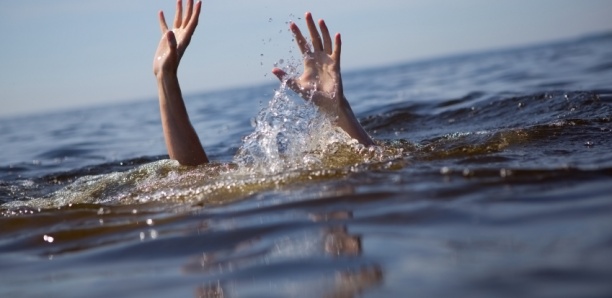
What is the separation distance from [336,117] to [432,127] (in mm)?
3377

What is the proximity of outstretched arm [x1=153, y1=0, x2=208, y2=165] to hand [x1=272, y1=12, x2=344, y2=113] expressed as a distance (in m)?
0.67

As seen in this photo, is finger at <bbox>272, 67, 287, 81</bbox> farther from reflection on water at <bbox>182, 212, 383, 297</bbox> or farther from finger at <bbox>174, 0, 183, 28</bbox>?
reflection on water at <bbox>182, 212, 383, 297</bbox>

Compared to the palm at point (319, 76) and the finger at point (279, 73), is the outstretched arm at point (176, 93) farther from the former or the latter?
the palm at point (319, 76)

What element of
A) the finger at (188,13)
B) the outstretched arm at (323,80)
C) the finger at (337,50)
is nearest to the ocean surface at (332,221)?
the outstretched arm at (323,80)

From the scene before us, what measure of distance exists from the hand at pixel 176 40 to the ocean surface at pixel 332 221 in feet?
2.34

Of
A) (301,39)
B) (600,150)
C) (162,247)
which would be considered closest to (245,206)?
(162,247)

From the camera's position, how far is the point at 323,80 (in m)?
5.32

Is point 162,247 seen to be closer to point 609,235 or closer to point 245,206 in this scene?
point 245,206

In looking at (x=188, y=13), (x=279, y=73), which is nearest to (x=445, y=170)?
(x=279, y=73)

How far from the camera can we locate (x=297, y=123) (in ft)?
18.1

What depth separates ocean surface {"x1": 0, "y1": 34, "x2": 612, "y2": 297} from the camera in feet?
8.65

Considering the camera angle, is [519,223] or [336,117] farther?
[336,117]

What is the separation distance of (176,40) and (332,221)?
97.8 inches

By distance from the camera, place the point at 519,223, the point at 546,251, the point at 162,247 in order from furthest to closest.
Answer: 1. the point at 162,247
2. the point at 519,223
3. the point at 546,251
